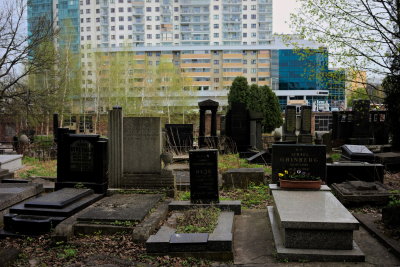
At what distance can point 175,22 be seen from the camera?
301ft

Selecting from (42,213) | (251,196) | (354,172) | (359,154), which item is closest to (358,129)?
(359,154)

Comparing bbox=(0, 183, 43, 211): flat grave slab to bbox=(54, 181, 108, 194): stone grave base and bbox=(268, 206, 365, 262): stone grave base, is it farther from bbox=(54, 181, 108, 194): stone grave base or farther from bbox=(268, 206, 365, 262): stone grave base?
bbox=(268, 206, 365, 262): stone grave base

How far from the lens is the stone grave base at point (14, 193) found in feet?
25.5

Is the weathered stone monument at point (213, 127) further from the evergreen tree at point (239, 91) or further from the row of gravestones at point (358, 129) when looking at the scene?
the evergreen tree at point (239, 91)

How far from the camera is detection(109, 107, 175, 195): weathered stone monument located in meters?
9.46

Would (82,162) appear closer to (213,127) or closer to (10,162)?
(10,162)

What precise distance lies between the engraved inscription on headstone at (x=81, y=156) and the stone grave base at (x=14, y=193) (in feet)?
3.20

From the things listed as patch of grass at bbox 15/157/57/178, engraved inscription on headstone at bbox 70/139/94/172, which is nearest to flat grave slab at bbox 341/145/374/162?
engraved inscription on headstone at bbox 70/139/94/172

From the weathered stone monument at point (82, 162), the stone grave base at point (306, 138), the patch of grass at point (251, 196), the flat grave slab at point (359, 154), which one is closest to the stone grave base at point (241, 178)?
the patch of grass at point (251, 196)

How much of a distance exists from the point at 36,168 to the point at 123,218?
884 cm

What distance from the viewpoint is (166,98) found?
4853 cm

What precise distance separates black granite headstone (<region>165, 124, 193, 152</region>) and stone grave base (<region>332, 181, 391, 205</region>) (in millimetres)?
10006

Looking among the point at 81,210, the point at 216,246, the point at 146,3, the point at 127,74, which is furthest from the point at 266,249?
the point at 146,3

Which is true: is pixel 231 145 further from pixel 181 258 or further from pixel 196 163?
pixel 181 258
